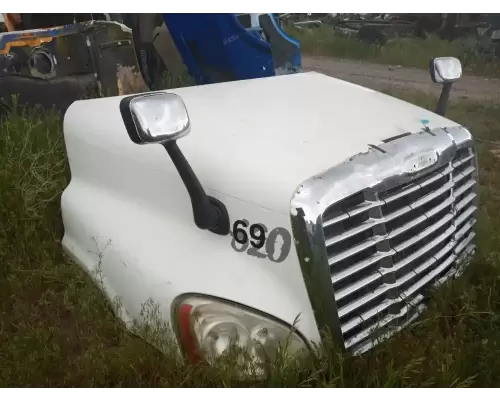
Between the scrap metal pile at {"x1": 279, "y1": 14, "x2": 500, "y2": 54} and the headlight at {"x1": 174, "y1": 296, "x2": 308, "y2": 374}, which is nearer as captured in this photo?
the headlight at {"x1": 174, "y1": 296, "x2": 308, "y2": 374}

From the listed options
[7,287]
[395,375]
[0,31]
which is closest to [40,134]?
[0,31]

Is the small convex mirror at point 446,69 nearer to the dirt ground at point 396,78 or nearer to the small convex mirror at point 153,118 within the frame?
the dirt ground at point 396,78

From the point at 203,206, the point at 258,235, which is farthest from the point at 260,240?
the point at 203,206

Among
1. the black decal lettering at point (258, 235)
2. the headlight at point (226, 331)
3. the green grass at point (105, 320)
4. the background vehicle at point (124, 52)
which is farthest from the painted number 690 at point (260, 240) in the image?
the background vehicle at point (124, 52)

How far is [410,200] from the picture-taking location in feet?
4.48

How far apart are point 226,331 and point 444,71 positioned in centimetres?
112

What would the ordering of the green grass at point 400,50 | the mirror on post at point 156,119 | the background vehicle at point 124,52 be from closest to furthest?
the mirror on post at point 156,119 < the background vehicle at point 124,52 < the green grass at point 400,50

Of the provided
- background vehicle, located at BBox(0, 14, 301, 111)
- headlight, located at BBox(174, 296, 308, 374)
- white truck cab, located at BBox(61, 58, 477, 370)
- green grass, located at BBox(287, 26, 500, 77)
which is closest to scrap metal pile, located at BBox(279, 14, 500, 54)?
green grass, located at BBox(287, 26, 500, 77)

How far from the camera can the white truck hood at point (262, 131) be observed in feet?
4.17

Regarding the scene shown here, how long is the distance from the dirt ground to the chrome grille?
383mm

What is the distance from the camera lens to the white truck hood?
127 cm

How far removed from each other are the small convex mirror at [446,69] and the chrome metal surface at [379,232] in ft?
1.01

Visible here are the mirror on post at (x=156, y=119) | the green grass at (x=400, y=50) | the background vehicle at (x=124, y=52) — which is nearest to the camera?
the mirror on post at (x=156, y=119)

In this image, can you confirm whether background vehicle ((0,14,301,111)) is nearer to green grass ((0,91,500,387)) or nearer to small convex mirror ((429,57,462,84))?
green grass ((0,91,500,387))
